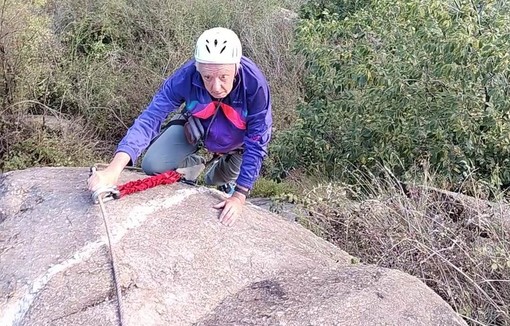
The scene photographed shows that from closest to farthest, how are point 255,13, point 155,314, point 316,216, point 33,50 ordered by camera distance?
1. point 155,314
2. point 316,216
3. point 33,50
4. point 255,13

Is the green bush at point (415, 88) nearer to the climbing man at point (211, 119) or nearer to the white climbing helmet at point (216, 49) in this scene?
the climbing man at point (211, 119)

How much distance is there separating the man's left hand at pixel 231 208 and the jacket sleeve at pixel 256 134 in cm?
25

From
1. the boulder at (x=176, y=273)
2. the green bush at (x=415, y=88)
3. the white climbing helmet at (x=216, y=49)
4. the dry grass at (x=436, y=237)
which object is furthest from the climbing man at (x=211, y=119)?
the green bush at (x=415, y=88)

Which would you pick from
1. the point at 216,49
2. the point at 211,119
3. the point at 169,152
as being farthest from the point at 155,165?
the point at 216,49

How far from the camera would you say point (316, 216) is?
4344mm

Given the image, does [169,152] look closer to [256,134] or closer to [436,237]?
[256,134]

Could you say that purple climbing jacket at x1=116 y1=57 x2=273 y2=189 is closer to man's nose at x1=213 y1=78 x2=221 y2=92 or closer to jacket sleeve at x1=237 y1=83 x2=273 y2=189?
jacket sleeve at x1=237 y1=83 x2=273 y2=189

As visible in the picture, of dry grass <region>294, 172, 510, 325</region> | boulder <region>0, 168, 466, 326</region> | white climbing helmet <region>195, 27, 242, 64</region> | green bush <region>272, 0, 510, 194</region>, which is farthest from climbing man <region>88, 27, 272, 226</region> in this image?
green bush <region>272, 0, 510, 194</region>

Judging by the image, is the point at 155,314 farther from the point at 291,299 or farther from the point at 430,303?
the point at 430,303

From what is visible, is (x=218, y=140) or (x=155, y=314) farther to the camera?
(x=218, y=140)

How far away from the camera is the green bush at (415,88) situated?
4.68 m

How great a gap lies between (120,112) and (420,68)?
4499 millimetres

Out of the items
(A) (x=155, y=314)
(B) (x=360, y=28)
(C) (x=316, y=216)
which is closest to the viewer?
(A) (x=155, y=314)

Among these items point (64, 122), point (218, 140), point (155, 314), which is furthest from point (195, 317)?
point (64, 122)
